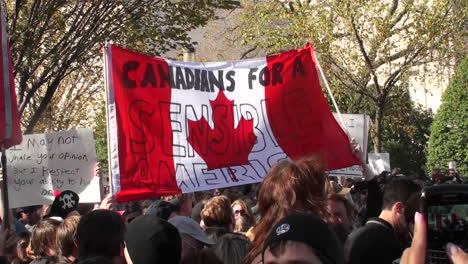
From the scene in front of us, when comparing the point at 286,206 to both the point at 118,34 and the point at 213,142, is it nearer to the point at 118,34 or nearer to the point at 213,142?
the point at 213,142

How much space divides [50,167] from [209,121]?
2.63 metres

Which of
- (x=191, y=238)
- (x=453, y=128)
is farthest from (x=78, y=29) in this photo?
(x=453, y=128)

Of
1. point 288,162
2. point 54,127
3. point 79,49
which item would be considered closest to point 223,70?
point 288,162

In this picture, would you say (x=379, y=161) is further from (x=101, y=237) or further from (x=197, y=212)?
(x=101, y=237)

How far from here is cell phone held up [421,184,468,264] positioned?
326cm

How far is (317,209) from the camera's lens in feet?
13.2

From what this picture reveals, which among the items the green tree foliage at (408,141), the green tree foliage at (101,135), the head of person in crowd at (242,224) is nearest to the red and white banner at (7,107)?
the head of person in crowd at (242,224)

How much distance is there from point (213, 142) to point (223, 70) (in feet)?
2.20

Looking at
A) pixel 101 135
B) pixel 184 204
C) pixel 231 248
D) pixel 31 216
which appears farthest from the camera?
pixel 101 135

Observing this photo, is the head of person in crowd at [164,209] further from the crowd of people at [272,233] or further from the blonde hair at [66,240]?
the blonde hair at [66,240]

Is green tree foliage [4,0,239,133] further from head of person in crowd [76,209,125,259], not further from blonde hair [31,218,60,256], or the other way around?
head of person in crowd [76,209,125,259]

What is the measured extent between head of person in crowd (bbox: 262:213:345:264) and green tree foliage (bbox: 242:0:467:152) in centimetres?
2059

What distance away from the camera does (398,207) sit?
220 inches

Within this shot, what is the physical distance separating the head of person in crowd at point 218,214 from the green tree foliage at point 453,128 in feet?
63.2
